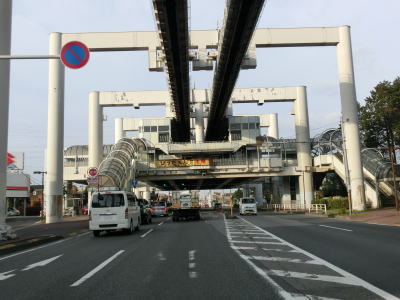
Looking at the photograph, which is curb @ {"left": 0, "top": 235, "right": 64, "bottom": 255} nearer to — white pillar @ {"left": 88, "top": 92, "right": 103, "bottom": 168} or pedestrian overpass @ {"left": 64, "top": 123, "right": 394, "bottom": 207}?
pedestrian overpass @ {"left": 64, "top": 123, "right": 394, "bottom": 207}

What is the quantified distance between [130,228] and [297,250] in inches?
388

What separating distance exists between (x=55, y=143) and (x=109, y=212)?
20.8 m

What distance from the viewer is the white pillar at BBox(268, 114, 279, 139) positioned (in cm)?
6850

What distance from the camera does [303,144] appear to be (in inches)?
1961

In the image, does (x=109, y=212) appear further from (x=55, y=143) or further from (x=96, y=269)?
(x=55, y=143)

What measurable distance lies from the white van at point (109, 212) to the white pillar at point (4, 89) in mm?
3818

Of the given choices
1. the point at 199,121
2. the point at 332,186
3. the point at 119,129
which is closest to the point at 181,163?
the point at 199,121

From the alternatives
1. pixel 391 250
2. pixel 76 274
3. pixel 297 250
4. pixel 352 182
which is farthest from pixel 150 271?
pixel 352 182

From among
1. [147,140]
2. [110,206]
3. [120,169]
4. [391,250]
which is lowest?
[391,250]

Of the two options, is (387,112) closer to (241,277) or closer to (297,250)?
(297,250)

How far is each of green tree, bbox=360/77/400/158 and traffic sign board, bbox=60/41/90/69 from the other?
40711 mm

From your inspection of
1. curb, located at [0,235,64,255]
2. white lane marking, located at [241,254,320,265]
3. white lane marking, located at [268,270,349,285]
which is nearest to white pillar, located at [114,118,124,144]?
curb, located at [0,235,64,255]

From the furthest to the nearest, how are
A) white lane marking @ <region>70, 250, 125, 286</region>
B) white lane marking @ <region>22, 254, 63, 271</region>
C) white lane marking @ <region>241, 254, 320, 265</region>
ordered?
white lane marking @ <region>22, 254, 63, 271</region>, white lane marking @ <region>241, 254, 320, 265</region>, white lane marking @ <region>70, 250, 125, 286</region>

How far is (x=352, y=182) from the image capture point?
38.7 metres
